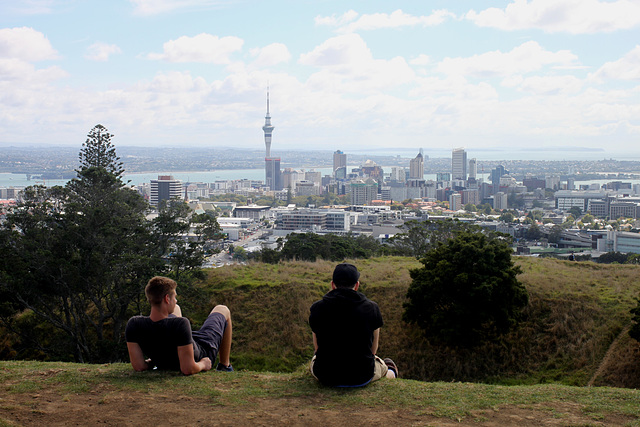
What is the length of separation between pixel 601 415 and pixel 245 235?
80.3m

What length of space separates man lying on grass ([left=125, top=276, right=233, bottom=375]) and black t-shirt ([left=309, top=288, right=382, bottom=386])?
1.07 meters

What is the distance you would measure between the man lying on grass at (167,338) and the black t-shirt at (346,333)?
1.07 metres

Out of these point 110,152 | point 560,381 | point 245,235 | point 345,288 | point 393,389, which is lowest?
point 245,235

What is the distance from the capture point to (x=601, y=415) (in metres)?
4.09

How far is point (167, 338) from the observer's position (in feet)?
15.4

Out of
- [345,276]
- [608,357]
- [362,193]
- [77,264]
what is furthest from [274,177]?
[345,276]

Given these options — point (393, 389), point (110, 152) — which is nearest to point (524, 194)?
point (110, 152)

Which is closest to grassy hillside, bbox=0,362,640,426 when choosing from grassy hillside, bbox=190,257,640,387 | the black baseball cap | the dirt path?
the black baseball cap

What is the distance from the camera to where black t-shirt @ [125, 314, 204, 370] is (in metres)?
4.64

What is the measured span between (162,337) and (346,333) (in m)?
1.53

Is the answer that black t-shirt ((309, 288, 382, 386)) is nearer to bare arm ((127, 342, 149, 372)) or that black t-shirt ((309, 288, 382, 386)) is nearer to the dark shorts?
the dark shorts

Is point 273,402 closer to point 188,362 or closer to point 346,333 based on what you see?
point 346,333

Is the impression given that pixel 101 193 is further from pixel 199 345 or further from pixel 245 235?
pixel 245 235

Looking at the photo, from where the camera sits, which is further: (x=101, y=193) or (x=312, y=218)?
(x=312, y=218)
